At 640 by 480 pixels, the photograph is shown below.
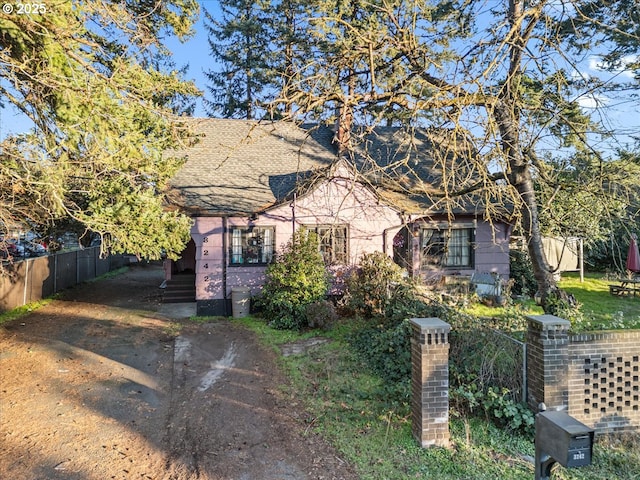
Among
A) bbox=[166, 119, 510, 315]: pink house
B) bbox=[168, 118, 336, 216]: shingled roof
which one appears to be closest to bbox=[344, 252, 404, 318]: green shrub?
bbox=[166, 119, 510, 315]: pink house

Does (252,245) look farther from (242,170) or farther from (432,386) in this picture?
(432,386)

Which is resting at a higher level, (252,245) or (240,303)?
(252,245)

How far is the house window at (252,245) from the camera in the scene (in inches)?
491

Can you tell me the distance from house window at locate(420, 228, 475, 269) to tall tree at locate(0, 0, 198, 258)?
28.2 feet

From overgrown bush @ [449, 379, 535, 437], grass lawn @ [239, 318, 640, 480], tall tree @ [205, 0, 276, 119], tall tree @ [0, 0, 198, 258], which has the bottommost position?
grass lawn @ [239, 318, 640, 480]

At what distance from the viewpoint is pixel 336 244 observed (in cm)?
1284

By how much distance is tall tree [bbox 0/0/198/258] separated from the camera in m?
5.71

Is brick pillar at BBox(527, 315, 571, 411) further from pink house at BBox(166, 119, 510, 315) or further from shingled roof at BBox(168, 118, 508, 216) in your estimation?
pink house at BBox(166, 119, 510, 315)

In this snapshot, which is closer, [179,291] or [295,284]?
[295,284]

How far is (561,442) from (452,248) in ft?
37.4

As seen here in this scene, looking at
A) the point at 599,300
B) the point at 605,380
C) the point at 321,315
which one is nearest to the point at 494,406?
the point at 605,380

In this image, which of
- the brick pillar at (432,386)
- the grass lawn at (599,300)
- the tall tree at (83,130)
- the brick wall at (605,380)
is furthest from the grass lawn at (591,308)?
the tall tree at (83,130)

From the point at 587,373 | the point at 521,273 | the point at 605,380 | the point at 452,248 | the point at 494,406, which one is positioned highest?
the point at 452,248

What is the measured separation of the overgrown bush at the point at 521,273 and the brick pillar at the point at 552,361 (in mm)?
10015
